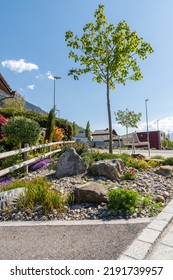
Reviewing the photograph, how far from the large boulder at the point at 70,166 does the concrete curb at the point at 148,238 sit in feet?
11.0

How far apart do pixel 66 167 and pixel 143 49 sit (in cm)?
754

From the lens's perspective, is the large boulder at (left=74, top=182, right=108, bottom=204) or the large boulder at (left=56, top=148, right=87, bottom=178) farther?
the large boulder at (left=56, top=148, right=87, bottom=178)

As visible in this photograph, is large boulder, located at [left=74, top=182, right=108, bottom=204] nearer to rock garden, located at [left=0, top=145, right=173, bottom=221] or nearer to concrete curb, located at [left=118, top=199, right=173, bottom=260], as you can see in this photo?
rock garden, located at [left=0, top=145, right=173, bottom=221]

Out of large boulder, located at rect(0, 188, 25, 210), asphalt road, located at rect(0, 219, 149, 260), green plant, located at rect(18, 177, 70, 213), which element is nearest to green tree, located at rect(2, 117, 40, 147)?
large boulder, located at rect(0, 188, 25, 210)

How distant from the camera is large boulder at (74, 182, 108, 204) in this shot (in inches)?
175

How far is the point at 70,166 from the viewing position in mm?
A: 6938

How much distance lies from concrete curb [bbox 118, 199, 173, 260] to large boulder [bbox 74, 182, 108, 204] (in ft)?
3.51

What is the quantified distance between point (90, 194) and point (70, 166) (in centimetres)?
253

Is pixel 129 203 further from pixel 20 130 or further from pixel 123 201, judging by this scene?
pixel 20 130

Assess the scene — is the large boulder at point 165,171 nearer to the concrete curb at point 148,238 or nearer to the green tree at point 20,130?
the concrete curb at point 148,238

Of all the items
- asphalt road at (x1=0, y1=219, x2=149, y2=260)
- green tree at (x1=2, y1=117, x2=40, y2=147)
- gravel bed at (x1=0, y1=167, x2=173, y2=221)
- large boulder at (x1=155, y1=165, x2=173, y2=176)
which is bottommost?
asphalt road at (x1=0, y1=219, x2=149, y2=260)

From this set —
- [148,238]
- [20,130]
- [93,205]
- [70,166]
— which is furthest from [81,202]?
[20,130]
